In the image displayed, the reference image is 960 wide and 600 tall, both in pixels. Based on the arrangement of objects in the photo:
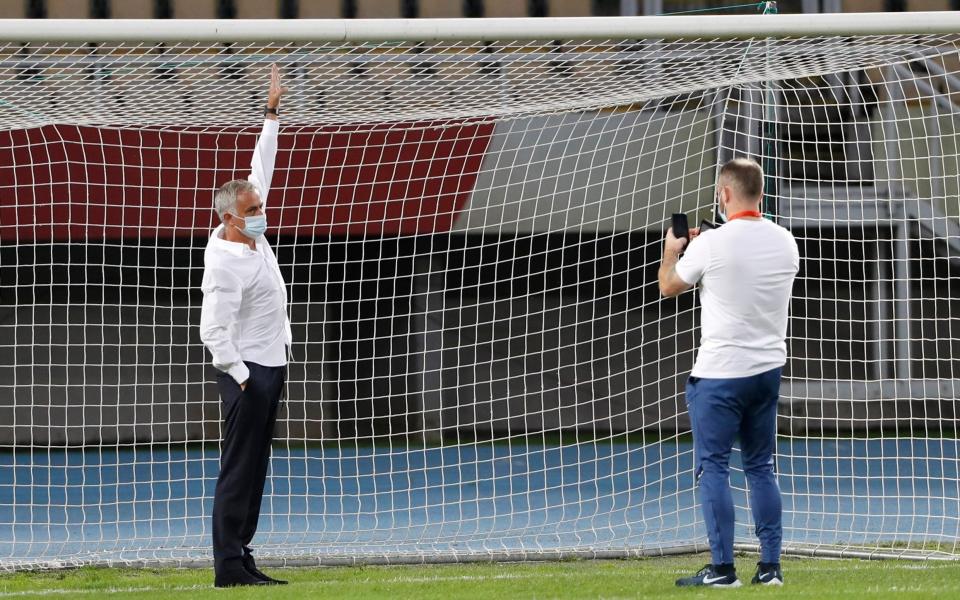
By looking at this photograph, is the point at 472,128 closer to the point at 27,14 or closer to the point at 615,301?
the point at 615,301

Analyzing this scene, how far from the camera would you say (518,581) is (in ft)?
15.1

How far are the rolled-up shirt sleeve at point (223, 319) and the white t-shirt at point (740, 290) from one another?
1609 mm

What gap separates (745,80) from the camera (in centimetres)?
576

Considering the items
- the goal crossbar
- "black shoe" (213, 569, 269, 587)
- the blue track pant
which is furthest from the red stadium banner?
the blue track pant

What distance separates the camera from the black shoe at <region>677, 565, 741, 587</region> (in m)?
3.95

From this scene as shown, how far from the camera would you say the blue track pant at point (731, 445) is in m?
3.85

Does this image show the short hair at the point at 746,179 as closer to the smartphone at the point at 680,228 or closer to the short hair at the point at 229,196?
the smartphone at the point at 680,228

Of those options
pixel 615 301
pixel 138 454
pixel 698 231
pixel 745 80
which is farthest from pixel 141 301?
pixel 698 231

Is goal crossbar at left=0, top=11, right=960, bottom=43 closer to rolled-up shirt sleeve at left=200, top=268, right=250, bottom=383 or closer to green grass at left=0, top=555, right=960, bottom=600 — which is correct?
rolled-up shirt sleeve at left=200, top=268, right=250, bottom=383

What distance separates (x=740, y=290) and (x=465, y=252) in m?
6.17

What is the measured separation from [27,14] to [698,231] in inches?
359

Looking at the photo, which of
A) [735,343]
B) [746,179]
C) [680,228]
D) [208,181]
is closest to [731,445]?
[735,343]

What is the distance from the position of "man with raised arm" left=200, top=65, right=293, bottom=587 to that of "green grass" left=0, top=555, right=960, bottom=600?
0.24 m

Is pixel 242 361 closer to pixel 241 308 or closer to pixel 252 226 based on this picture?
pixel 241 308
